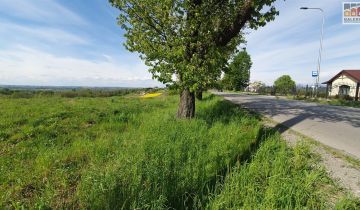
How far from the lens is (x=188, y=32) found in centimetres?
758

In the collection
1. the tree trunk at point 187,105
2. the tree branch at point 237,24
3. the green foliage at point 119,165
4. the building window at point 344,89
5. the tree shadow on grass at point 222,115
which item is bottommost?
the green foliage at point 119,165

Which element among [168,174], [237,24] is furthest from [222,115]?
[168,174]

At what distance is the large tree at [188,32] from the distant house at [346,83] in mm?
35450

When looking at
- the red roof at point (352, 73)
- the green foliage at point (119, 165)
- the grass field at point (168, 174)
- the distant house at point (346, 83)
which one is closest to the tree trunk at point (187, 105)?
the green foliage at point (119, 165)

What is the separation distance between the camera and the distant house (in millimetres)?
36081

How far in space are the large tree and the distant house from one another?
1396 inches

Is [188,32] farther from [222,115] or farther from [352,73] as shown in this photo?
[352,73]

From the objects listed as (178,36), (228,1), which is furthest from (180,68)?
(228,1)

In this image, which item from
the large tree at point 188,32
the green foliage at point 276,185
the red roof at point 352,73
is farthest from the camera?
the red roof at point 352,73

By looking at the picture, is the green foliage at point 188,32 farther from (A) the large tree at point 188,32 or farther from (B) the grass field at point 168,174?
(B) the grass field at point 168,174

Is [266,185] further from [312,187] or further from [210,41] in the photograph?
[210,41]

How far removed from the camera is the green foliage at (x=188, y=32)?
730 centimetres

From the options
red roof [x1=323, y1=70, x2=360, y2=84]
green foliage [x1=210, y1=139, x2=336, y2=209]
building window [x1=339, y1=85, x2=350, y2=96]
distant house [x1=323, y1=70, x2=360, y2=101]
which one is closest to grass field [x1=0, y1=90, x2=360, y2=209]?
green foliage [x1=210, y1=139, x2=336, y2=209]

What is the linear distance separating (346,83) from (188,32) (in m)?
41.3
